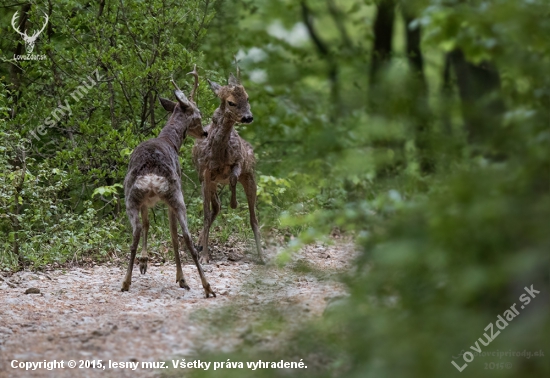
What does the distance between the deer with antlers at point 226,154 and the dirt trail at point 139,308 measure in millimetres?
917

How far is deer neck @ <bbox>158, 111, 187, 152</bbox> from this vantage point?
338 inches

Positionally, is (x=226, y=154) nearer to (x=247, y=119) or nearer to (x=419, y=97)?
(x=247, y=119)

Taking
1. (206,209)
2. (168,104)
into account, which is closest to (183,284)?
(206,209)

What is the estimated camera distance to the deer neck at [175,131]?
8590mm

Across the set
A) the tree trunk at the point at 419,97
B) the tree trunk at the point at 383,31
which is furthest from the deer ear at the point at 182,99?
the tree trunk at the point at 419,97

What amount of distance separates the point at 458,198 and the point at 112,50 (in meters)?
9.30

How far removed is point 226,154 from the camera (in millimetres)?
9453

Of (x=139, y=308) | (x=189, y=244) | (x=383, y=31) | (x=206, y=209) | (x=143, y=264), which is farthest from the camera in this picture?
(x=206, y=209)

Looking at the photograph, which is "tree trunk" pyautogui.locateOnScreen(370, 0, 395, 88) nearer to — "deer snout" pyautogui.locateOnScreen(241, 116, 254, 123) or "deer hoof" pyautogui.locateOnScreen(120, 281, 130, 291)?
"deer hoof" pyautogui.locateOnScreen(120, 281, 130, 291)

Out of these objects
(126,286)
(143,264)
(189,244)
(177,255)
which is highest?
(143,264)

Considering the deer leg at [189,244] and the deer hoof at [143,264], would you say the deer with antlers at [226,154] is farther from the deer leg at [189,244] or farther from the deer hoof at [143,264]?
the deer leg at [189,244]

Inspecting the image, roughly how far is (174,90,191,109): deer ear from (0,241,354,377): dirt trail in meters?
2.22

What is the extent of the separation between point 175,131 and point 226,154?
90 cm

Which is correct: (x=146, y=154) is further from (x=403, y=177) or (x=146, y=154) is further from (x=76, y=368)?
(x=403, y=177)
